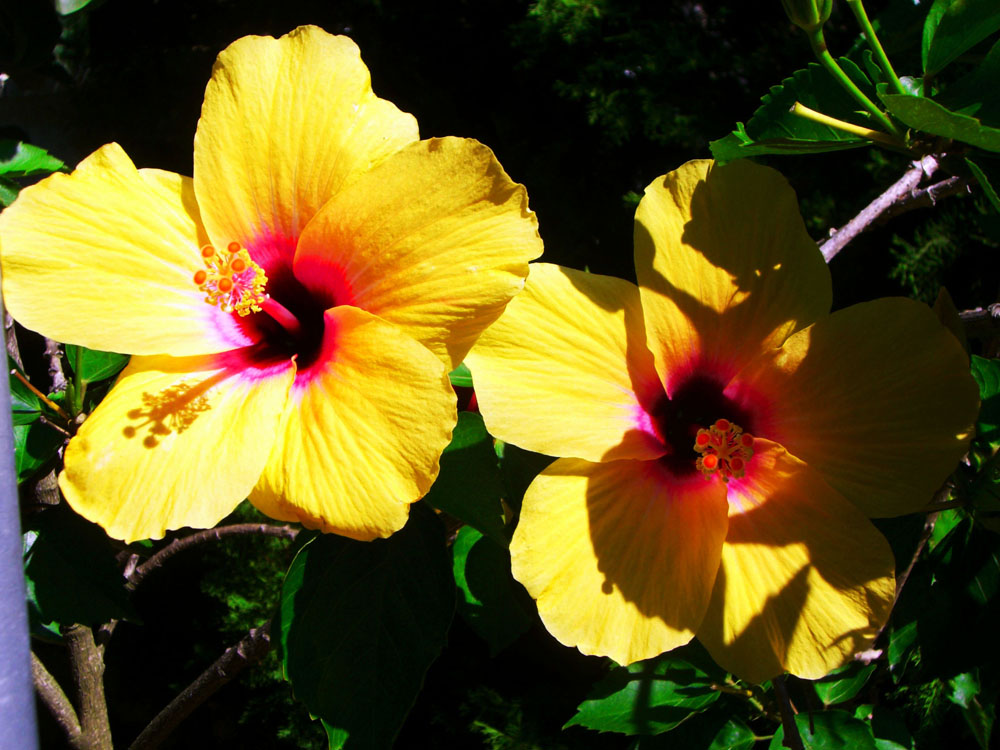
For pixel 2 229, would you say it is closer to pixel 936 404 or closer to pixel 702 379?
pixel 702 379

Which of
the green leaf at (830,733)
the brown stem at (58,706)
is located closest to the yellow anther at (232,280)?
the green leaf at (830,733)

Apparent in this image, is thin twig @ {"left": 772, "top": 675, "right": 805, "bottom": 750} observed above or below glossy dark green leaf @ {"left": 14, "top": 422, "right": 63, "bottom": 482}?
below

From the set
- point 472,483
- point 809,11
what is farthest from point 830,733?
point 809,11

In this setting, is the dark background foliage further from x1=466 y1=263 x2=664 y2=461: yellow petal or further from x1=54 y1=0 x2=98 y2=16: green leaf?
x1=466 y1=263 x2=664 y2=461: yellow petal

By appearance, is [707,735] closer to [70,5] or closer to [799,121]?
[799,121]

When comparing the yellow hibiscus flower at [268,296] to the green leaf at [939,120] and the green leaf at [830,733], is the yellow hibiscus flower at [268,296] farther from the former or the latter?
the green leaf at [830,733]

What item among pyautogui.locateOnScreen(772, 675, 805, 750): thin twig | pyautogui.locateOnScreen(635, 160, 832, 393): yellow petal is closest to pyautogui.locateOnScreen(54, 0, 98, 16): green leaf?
pyautogui.locateOnScreen(635, 160, 832, 393): yellow petal
